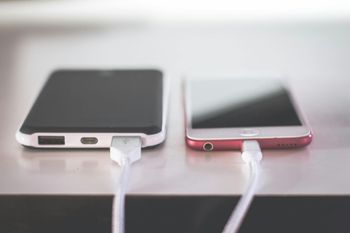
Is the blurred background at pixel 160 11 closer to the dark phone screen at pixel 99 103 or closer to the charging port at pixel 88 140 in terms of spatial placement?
the dark phone screen at pixel 99 103

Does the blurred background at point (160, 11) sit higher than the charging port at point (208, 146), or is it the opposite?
the blurred background at point (160, 11)

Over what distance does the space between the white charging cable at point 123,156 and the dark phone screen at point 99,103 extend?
0.01 metres

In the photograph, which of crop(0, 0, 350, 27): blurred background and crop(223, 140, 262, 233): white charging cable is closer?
crop(223, 140, 262, 233): white charging cable

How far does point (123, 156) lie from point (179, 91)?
0.55 ft

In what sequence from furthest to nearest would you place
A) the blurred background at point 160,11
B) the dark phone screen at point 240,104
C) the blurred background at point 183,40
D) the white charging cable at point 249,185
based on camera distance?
the blurred background at point 160,11 → the blurred background at point 183,40 → the dark phone screen at point 240,104 → the white charging cable at point 249,185

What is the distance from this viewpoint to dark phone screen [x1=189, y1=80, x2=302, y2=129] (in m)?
0.59

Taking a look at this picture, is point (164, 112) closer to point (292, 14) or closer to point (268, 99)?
point (268, 99)

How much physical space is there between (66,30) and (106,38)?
0.06m

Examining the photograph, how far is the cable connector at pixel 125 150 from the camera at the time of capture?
541mm

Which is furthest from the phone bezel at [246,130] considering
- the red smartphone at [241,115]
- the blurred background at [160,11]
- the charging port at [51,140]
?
the blurred background at [160,11]

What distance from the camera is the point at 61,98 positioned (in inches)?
24.2

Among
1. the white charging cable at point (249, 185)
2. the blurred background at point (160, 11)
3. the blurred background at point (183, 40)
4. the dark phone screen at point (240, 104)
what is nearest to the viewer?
the white charging cable at point (249, 185)

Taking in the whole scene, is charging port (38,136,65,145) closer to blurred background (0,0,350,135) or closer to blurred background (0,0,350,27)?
blurred background (0,0,350,135)

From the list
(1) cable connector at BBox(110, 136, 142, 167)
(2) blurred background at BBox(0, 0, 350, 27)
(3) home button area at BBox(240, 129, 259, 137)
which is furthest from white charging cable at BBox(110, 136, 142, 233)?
(2) blurred background at BBox(0, 0, 350, 27)
